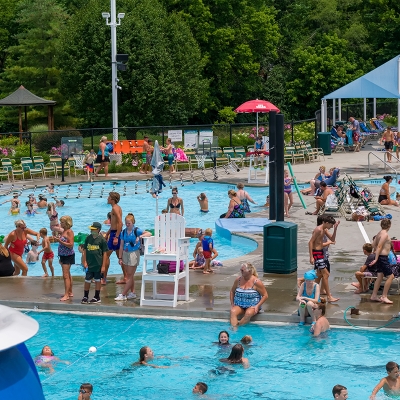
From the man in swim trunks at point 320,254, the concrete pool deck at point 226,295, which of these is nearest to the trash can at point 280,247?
the concrete pool deck at point 226,295

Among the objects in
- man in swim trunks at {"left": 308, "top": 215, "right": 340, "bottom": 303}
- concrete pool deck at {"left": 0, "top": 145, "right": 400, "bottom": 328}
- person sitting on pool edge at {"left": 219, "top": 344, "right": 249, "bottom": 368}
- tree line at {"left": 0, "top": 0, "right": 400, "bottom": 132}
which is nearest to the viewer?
person sitting on pool edge at {"left": 219, "top": 344, "right": 249, "bottom": 368}

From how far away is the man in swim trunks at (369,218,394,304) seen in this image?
44.4 feet

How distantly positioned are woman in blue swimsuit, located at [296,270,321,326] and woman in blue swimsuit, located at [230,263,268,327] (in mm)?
575

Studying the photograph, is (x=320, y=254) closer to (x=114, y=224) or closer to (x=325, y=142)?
(x=114, y=224)

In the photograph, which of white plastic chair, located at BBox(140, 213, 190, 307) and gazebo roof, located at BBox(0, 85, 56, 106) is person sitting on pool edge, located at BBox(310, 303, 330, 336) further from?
gazebo roof, located at BBox(0, 85, 56, 106)

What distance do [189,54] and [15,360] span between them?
46048 mm

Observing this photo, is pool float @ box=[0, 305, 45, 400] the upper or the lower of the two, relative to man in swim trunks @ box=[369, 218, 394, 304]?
upper

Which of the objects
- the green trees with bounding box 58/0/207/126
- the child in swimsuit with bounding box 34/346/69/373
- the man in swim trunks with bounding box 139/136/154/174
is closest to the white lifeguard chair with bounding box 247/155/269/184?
the man in swim trunks with bounding box 139/136/154/174

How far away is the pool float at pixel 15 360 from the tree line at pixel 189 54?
41.5 m

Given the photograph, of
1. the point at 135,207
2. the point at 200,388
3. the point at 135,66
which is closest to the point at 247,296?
the point at 200,388

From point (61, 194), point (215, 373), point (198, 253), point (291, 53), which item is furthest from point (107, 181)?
point (291, 53)

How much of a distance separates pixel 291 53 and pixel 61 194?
30.1 meters

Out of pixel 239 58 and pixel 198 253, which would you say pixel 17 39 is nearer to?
pixel 239 58

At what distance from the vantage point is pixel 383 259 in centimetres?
1366
